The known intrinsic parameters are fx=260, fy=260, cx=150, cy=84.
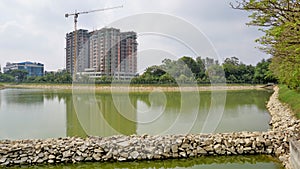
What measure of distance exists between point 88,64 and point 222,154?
18.5 m

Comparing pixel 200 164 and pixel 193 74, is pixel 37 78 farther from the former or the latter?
pixel 200 164

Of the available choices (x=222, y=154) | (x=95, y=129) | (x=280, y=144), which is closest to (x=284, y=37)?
(x=280, y=144)

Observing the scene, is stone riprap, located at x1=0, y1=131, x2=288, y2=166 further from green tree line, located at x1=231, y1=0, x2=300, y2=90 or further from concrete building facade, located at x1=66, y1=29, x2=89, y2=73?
concrete building facade, located at x1=66, y1=29, x2=89, y2=73

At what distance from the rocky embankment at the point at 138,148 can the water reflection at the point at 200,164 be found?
11cm

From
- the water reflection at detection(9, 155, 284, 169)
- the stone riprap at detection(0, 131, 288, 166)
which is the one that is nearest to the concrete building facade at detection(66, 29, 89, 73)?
the stone riprap at detection(0, 131, 288, 166)

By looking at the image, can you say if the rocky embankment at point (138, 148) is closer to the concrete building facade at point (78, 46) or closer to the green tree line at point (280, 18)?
the green tree line at point (280, 18)

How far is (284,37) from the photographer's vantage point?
4.59 meters

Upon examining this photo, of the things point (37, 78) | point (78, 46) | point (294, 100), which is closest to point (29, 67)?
point (37, 78)

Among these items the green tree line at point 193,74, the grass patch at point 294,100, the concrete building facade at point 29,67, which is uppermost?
the concrete building facade at point 29,67

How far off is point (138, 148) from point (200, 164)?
1.15 metres

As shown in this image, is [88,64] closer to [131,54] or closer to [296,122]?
[131,54]

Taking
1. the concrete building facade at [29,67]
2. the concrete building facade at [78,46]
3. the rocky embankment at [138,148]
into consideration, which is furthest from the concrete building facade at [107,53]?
the concrete building facade at [29,67]

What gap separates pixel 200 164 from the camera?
463 cm

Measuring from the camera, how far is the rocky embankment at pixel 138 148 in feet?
15.3
